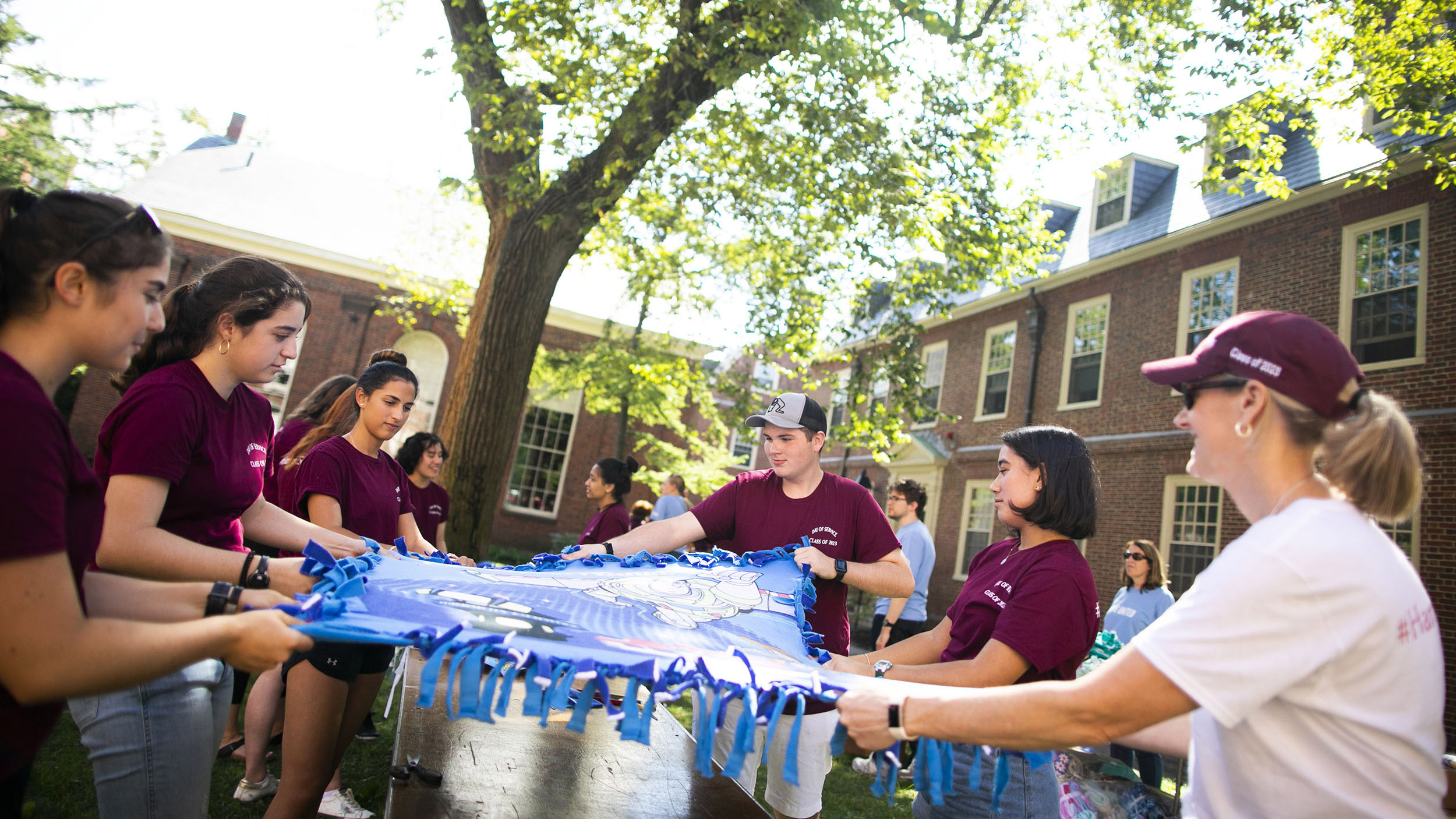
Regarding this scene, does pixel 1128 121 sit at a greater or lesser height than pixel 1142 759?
greater

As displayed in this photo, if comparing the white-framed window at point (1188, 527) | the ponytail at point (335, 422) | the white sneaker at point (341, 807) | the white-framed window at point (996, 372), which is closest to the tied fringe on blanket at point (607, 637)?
the ponytail at point (335, 422)

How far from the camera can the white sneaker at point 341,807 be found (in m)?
3.88

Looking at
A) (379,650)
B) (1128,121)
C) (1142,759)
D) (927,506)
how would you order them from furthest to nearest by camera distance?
(927,506) < (1128,121) < (1142,759) < (379,650)

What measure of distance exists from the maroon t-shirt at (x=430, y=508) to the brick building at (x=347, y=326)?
558 inches

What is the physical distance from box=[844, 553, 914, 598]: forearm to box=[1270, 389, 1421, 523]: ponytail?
6.55 feet

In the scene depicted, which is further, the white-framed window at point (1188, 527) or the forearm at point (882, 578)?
the white-framed window at point (1188, 527)

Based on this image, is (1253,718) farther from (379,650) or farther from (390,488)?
(390,488)

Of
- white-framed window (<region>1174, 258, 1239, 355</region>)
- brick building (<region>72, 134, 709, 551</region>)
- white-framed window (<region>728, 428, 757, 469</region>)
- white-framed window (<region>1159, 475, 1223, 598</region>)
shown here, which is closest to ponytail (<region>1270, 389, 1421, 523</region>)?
white-framed window (<region>1159, 475, 1223, 598</region>)

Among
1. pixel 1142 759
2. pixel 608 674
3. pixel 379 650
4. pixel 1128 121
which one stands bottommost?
pixel 1142 759

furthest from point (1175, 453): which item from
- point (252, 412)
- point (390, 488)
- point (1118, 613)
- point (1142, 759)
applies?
point (252, 412)

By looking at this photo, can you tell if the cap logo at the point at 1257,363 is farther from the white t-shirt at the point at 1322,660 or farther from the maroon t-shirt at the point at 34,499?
the maroon t-shirt at the point at 34,499

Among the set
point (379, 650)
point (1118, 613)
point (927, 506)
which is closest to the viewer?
point (379, 650)

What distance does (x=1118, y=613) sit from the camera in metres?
7.11

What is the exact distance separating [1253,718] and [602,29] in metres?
8.25
